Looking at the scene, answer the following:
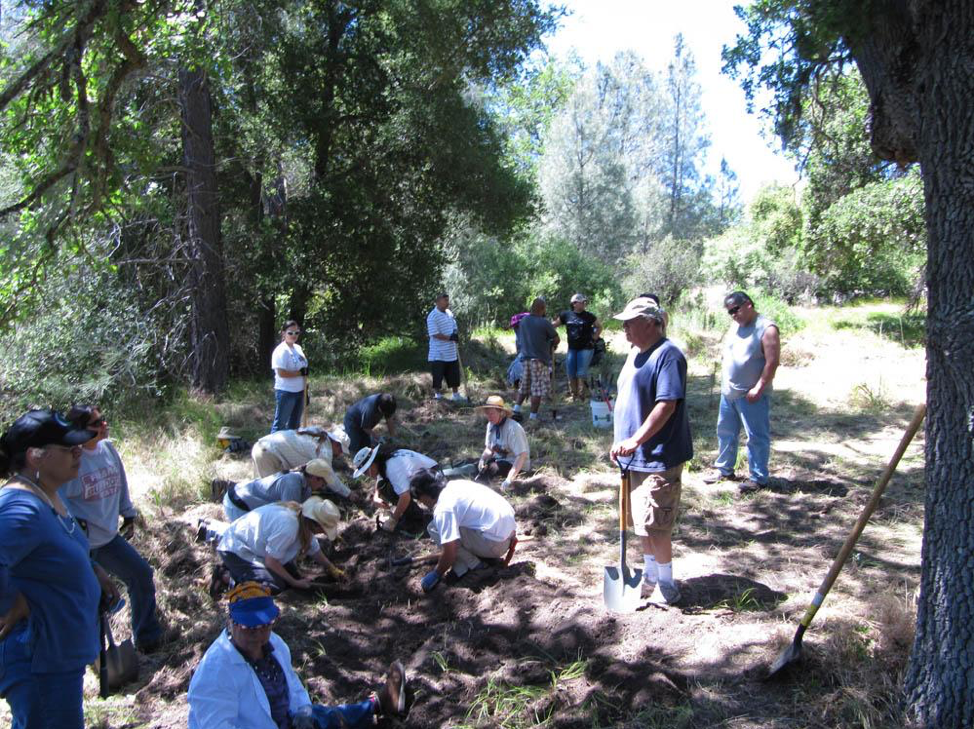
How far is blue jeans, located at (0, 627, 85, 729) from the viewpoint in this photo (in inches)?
115

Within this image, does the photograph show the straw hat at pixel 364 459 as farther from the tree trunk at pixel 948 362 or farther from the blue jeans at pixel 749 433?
the tree trunk at pixel 948 362

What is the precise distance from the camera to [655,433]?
4.37 m

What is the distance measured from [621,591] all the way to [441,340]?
7292mm

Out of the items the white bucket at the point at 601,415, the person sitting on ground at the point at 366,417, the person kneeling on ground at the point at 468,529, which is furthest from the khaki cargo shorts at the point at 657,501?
the white bucket at the point at 601,415

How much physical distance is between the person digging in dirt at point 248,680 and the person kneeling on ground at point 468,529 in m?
1.75

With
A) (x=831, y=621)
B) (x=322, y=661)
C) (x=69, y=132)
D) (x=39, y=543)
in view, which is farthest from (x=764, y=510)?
(x=69, y=132)

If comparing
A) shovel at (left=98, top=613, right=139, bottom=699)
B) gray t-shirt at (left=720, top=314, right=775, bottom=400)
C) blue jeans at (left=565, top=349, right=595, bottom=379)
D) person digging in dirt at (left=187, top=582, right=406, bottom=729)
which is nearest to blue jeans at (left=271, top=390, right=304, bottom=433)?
blue jeans at (left=565, top=349, right=595, bottom=379)

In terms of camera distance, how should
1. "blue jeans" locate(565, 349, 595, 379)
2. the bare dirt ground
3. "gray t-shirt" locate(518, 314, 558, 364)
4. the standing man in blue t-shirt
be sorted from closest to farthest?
the bare dirt ground → the standing man in blue t-shirt → "gray t-shirt" locate(518, 314, 558, 364) → "blue jeans" locate(565, 349, 595, 379)

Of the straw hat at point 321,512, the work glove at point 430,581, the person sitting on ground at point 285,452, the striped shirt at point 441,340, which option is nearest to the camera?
the work glove at point 430,581

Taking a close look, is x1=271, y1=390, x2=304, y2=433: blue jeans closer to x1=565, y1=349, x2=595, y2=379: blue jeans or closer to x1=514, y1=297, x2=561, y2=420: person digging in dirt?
x1=514, y1=297, x2=561, y2=420: person digging in dirt

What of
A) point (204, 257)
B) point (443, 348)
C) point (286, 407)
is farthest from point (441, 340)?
point (204, 257)

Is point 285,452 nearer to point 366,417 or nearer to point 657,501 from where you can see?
point 366,417

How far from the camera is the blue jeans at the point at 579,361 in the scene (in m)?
11.2

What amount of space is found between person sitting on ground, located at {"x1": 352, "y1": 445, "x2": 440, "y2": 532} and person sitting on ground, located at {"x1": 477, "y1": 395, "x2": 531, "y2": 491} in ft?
3.69
